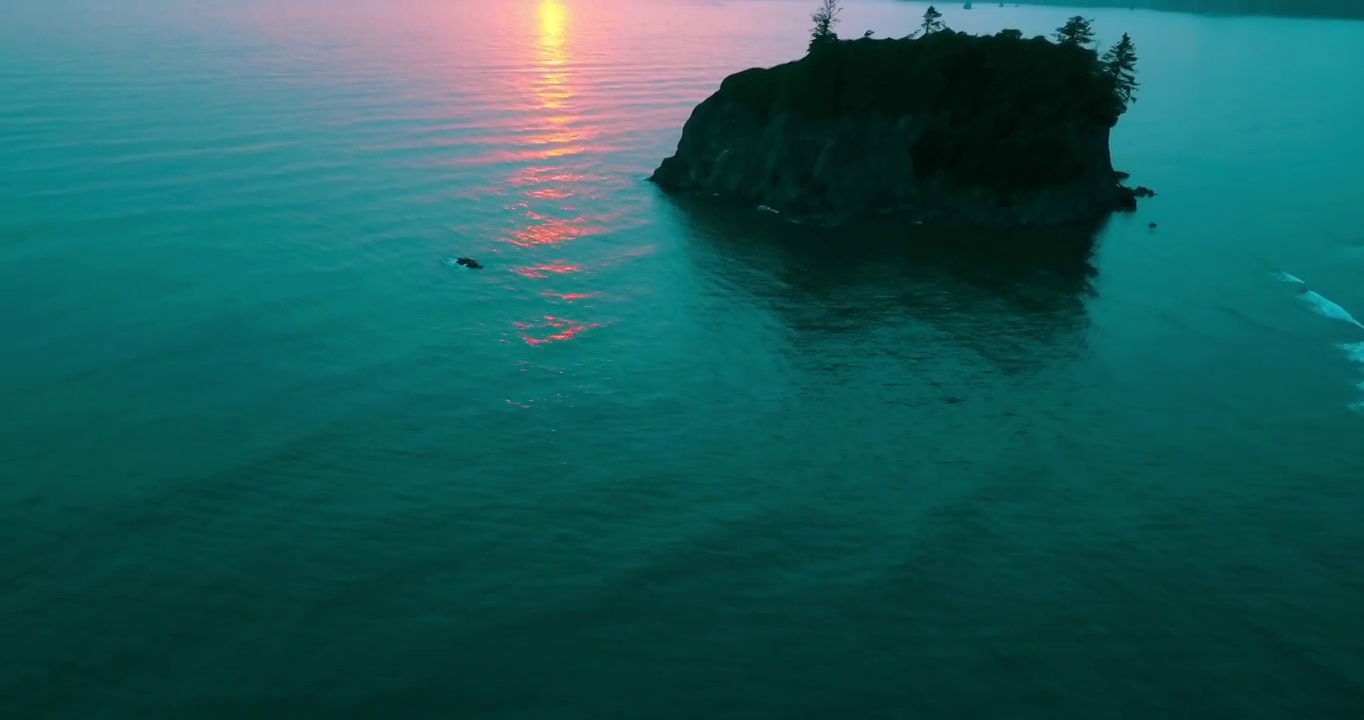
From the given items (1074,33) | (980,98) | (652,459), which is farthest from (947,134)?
(652,459)

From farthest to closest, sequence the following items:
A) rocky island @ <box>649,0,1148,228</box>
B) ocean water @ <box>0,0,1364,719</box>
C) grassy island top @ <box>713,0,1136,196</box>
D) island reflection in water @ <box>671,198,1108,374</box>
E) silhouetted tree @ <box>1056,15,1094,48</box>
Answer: silhouetted tree @ <box>1056,15,1094,48</box>, grassy island top @ <box>713,0,1136,196</box>, rocky island @ <box>649,0,1148,228</box>, island reflection in water @ <box>671,198,1108,374</box>, ocean water @ <box>0,0,1364,719</box>

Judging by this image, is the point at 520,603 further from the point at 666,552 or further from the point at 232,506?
the point at 232,506

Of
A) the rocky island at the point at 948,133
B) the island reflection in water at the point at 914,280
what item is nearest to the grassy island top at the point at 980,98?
the rocky island at the point at 948,133

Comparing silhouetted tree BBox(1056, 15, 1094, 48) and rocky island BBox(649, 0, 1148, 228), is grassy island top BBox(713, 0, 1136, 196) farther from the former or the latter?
silhouetted tree BBox(1056, 15, 1094, 48)

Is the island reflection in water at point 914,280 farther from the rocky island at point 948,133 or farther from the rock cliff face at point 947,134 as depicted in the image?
the rocky island at point 948,133

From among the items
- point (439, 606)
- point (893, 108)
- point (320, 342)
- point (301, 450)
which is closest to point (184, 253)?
point (320, 342)

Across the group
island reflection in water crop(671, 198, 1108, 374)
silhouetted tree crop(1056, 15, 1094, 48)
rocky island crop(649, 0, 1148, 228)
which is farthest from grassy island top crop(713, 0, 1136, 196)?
island reflection in water crop(671, 198, 1108, 374)
